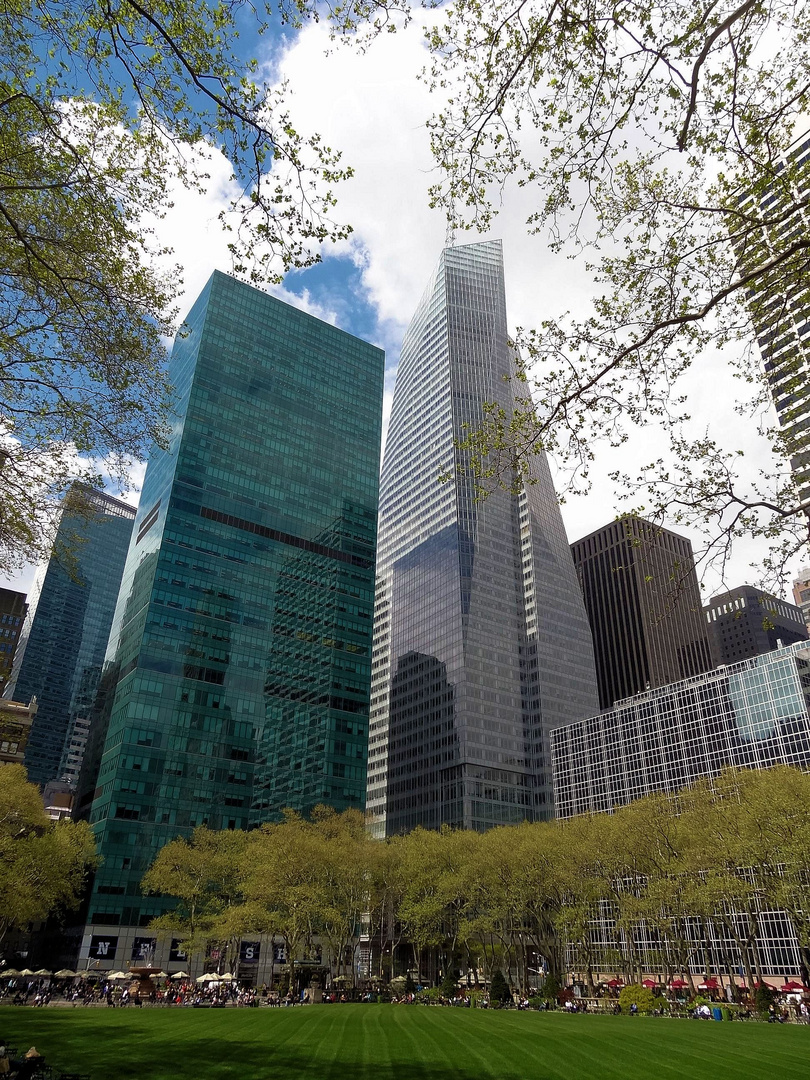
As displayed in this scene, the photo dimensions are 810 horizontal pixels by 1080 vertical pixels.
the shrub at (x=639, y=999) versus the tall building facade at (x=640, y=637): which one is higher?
the tall building facade at (x=640, y=637)

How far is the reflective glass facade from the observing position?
91812 mm

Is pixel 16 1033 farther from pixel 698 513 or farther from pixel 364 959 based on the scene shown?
pixel 364 959

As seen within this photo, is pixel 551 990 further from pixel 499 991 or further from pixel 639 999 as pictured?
pixel 639 999

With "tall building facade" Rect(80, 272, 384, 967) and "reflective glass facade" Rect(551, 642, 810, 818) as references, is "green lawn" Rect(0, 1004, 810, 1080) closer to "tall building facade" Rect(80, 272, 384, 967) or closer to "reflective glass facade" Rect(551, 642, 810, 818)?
"tall building facade" Rect(80, 272, 384, 967)

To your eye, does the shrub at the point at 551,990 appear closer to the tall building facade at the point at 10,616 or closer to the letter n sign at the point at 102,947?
the letter n sign at the point at 102,947

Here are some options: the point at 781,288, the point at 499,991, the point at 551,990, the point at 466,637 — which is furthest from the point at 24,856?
the point at 466,637

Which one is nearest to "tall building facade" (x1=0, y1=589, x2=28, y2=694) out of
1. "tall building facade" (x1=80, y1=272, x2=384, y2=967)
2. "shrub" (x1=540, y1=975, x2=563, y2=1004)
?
"tall building facade" (x1=80, y1=272, x2=384, y2=967)

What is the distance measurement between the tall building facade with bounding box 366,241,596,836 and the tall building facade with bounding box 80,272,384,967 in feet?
106

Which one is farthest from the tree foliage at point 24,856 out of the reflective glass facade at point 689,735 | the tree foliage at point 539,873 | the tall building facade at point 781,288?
the reflective glass facade at point 689,735

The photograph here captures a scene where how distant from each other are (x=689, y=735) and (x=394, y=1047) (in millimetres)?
93627

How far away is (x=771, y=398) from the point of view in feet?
52.6

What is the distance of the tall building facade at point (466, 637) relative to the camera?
140 m

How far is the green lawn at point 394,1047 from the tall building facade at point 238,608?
5907 centimetres

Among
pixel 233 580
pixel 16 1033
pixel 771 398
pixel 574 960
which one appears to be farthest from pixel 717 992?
pixel 233 580
